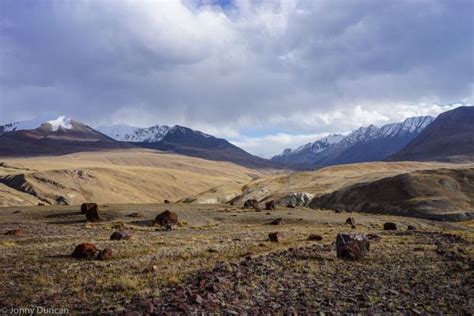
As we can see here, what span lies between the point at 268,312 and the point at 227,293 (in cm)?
197

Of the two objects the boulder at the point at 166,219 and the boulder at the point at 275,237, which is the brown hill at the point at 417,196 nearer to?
the boulder at the point at 166,219

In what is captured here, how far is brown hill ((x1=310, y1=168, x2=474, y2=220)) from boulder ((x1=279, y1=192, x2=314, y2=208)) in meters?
2.18

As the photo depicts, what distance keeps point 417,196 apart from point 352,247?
2296 inches

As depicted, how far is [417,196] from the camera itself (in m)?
74.9

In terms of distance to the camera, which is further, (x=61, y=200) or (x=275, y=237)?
(x=61, y=200)

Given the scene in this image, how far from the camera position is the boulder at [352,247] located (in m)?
21.9

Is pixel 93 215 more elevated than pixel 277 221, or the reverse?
pixel 93 215

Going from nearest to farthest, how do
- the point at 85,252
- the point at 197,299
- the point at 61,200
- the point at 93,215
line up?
the point at 197,299
the point at 85,252
the point at 93,215
the point at 61,200

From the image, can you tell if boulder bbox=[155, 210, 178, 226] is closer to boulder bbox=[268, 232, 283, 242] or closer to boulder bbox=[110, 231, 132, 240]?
boulder bbox=[110, 231, 132, 240]

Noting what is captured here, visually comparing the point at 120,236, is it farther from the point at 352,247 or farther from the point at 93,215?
the point at 93,215

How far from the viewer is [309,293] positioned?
15508mm

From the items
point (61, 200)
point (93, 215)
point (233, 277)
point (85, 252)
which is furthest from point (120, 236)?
point (61, 200)

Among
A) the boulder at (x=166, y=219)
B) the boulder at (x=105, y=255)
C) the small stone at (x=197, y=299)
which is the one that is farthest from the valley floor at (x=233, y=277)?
the boulder at (x=166, y=219)

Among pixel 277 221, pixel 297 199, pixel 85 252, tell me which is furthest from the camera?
pixel 297 199
